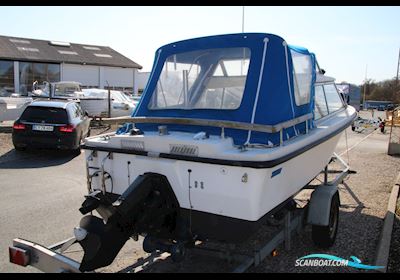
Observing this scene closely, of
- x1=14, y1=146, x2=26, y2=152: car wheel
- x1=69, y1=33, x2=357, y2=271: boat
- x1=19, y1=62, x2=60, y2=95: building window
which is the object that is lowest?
x1=14, y1=146, x2=26, y2=152: car wheel

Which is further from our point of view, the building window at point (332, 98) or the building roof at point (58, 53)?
the building roof at point (58, 53)

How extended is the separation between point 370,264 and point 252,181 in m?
2.06

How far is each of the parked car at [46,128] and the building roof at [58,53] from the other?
2299 cm

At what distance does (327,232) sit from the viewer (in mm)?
4582

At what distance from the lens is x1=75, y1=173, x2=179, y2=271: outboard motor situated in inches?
123

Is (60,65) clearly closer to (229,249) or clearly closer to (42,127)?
(42,127)

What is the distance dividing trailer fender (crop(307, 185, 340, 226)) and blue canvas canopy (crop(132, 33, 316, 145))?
803mm

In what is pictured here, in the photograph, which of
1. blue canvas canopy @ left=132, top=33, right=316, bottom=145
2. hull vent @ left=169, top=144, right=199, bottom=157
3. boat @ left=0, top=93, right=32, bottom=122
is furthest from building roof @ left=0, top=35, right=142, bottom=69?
hull vent @ left=169, top=144, right=199, bottom=157

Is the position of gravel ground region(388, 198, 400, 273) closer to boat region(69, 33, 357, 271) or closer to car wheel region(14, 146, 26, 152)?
boat region(69, 33, 357, 271)

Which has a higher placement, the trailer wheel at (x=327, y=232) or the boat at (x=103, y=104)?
the boat at (x=103, y=104)

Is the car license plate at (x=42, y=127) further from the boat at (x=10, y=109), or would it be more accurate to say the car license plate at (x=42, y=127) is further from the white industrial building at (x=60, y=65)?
the white industrial building at (x=60, y=65)

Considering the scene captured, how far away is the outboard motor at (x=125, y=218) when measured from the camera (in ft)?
10.2

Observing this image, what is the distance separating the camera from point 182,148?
358 cm

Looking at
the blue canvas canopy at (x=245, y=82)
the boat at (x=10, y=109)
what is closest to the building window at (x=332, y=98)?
the blue canvas canopy at (x=245, y=82)
